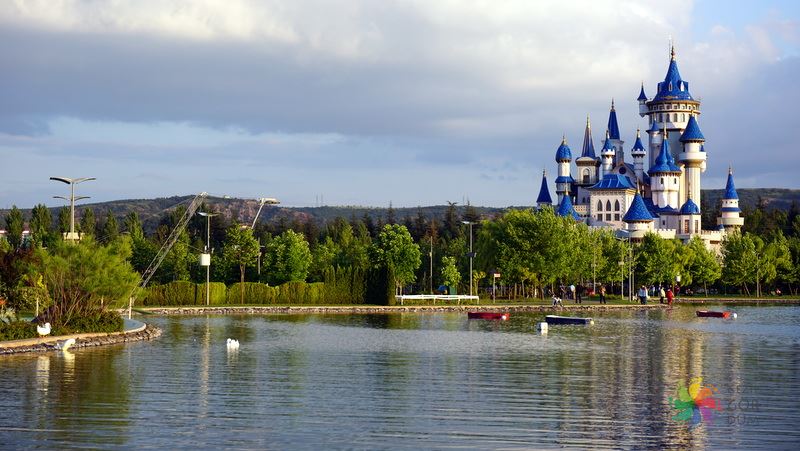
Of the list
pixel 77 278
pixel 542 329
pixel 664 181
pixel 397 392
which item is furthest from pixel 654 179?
pixel 397 392

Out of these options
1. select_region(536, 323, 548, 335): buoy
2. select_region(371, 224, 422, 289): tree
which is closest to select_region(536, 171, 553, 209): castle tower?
select_region(371, 224, 422, 289): tree

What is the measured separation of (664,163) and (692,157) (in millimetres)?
8207

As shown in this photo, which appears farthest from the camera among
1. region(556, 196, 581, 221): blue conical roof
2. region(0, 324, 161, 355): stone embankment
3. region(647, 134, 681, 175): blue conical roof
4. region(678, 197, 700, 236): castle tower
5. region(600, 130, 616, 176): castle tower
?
region(600, 130, 616, 176): castle tower

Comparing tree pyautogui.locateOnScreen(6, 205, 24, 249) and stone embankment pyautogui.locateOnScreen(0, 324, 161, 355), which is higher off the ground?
tree pyautogui.locateOnScreen(6, 205, 24, 249)

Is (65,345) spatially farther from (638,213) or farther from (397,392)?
(638,213)

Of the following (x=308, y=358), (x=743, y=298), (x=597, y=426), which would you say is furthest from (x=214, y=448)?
(x=743, y=298)

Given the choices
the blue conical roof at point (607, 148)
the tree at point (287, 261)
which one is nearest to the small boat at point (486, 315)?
the tree at point (287, 261)

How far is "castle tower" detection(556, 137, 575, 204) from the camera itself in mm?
183875

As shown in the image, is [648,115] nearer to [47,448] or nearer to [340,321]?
[340,321]

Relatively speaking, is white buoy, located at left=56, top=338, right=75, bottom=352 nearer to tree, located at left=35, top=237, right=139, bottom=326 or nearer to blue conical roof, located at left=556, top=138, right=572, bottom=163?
tree, located at left=35, top=237, right=139, bottom=326

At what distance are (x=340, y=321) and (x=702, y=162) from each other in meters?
115

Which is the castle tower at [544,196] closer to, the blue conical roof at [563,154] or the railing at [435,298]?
the blue conical roof at [563,154]

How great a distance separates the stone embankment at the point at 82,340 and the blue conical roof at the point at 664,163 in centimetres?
12163

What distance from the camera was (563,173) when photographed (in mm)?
184750
